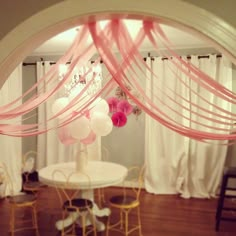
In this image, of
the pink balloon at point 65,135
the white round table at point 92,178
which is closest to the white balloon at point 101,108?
the pink balloon at point 65,135

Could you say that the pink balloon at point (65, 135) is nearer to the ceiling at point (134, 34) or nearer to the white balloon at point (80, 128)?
the white balloon at point (80, 128)

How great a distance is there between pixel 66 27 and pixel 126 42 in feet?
1.63

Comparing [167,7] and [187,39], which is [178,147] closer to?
[187,39]

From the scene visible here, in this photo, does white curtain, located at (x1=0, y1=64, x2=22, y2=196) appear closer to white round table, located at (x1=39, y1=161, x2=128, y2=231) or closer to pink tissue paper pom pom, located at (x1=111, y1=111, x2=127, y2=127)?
white round table, located at (x1=39, y1=161, x2=128, y2=231)

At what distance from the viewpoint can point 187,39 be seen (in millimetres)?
4270

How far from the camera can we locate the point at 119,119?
11.6ft

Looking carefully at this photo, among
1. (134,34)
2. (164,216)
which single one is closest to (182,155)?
(164,216)

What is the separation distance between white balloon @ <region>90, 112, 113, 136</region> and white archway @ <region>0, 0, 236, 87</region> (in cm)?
163

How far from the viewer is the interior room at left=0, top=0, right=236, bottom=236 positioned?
1.51 meters

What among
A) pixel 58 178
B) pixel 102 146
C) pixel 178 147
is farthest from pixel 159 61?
pixel 58 178

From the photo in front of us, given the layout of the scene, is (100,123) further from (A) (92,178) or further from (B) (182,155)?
(B) (182,155)

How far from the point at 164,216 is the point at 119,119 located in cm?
134

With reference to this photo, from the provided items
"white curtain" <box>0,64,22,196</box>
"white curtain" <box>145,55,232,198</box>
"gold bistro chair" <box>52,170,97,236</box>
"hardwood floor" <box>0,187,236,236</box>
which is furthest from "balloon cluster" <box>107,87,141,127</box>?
"white curtain" <box>0,64,22,196</box>

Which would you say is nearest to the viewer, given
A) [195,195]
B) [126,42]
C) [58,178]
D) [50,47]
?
[126,42]
